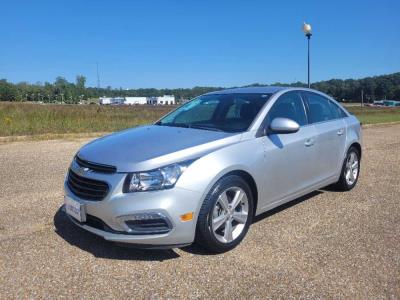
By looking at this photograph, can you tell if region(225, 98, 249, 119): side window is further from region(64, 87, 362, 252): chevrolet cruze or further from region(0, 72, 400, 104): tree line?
region(0, 72, 400, 104): tree line

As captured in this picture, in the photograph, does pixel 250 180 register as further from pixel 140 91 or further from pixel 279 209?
pixel 140 91

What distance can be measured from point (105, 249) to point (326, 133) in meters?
3.06

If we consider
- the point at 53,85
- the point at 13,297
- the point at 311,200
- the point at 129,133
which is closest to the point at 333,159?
the point at 311,200

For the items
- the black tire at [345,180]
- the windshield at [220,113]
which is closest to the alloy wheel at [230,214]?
the windshield at [220,113]

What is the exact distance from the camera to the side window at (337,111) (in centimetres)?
598

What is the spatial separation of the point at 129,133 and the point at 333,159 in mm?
2703

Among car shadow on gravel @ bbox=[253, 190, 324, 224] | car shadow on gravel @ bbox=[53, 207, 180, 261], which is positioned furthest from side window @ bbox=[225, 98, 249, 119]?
car shadow on gravel @ bbox=[53, 207, 180, 261]

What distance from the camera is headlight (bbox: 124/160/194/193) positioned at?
3490 millimetres

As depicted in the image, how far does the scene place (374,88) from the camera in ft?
295

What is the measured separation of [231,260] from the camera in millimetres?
3770

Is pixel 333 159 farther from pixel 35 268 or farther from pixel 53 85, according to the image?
pixel 53 85

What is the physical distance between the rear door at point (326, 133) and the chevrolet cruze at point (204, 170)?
0.03 meters

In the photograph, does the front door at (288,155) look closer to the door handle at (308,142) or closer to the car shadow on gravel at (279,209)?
the door handle at (308,142)

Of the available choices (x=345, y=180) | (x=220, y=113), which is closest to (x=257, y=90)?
(x=220, y=113)
